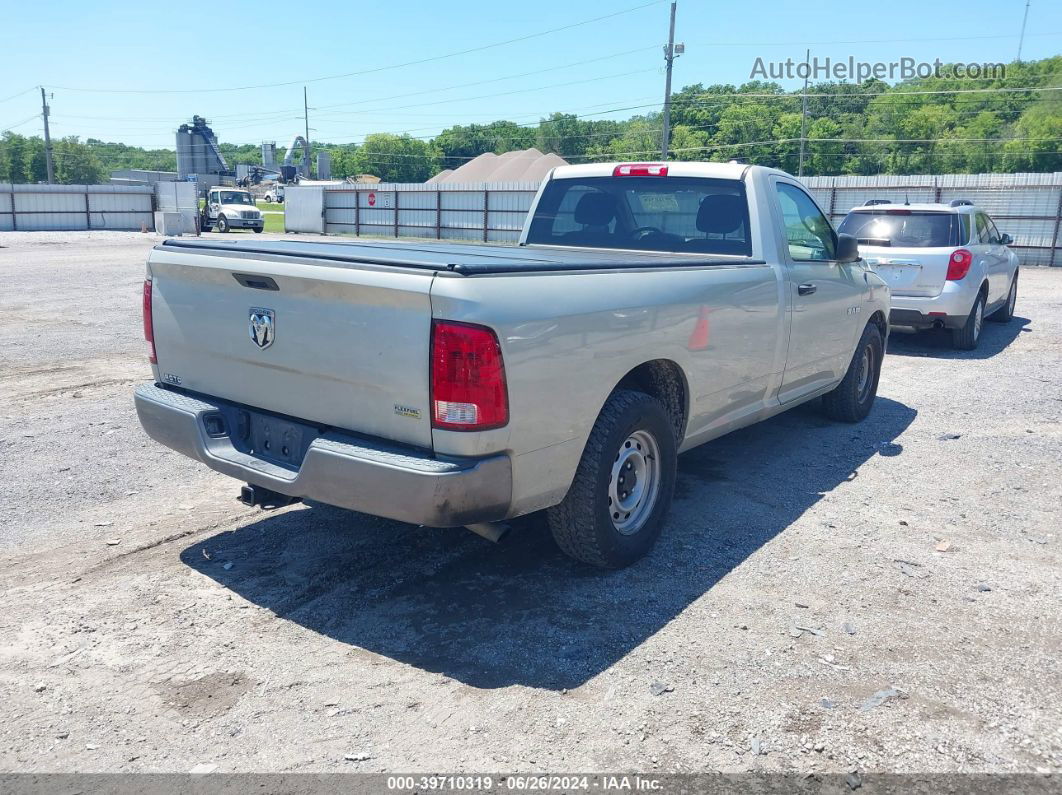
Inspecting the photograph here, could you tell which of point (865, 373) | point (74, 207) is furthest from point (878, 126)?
point (865, 373)

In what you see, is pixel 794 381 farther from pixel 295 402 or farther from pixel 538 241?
pixel 295 402

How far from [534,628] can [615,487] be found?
2.72ft

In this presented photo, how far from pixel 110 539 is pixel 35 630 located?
1.02 metres

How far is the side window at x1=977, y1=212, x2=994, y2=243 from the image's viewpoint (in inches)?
445

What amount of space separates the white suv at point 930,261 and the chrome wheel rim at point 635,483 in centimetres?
736

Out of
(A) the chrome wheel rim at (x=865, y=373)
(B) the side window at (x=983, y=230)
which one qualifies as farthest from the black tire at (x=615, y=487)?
(B) the side window at (x=983, y=230)

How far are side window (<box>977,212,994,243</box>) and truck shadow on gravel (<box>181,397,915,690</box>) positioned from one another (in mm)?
7337

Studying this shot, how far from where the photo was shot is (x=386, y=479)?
10.9 feet

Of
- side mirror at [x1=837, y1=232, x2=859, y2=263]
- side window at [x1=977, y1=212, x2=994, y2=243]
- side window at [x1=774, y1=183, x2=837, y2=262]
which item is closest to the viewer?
side window at [x1=774, y1=183, x2=837, y2=262]

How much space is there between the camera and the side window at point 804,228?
580 cm

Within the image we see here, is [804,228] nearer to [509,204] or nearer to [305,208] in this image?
[509,204]

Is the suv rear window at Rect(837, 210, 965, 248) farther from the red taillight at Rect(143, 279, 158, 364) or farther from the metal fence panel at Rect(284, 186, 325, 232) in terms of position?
the metal fence panel at Rect(284, 186, 325, 232)

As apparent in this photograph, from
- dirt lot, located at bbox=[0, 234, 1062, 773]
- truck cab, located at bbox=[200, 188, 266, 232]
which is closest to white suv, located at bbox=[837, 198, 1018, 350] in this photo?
dirt lot, located at bbox=[0, 234, 1062, 773]

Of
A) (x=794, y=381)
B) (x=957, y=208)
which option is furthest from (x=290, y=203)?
(x=794, y=381)
